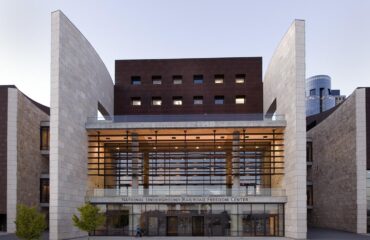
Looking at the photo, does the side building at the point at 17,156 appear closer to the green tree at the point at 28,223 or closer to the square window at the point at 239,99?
the green tree at the point at 28,223

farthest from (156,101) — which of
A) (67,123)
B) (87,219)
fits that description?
(87,219)

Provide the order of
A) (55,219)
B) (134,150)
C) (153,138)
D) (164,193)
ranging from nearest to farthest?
(55,219), (164,193), (134,150), (153,138)

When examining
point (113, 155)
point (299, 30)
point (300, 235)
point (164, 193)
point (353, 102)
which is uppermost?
point (299, 30)

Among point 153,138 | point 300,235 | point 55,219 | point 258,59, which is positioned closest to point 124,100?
point 153,138

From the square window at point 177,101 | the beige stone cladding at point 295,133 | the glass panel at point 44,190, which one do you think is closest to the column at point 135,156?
the glass panel at point 44,190

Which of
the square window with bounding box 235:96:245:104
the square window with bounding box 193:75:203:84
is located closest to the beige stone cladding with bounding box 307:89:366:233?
the square window with bounding box 235:96:245:104

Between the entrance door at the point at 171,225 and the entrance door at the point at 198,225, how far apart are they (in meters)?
1.80

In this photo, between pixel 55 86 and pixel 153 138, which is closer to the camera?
pixel 55 86

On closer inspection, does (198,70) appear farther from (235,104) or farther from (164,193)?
(164,193)

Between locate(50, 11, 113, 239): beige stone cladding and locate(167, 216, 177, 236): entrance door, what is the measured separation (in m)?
8.40

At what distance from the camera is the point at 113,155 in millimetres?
51500

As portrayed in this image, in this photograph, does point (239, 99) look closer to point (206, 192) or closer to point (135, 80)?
point (135, 80)

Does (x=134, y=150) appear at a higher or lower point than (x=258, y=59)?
lower

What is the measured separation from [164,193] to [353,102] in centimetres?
2144
